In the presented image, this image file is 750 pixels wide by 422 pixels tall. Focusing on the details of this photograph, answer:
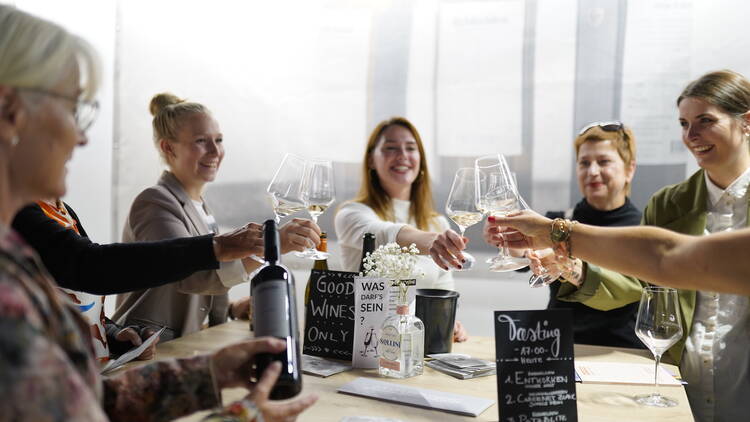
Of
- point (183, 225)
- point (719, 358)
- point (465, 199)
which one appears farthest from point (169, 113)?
point (719, 358)

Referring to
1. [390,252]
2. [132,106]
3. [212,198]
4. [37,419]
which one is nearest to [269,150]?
[212,198]

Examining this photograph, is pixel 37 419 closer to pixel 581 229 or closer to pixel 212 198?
pixel 581 229

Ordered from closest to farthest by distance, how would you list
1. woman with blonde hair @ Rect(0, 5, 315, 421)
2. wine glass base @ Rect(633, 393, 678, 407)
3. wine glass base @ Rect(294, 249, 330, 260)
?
woman with blonde hair @ Rect(0, 5, 315, 421) < wine glass base @ Rect(633, 393, 678, 407) < wine glass base @ Rect(294, 249, 330, 260)

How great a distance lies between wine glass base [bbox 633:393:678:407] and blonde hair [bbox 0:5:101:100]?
55.3 inches

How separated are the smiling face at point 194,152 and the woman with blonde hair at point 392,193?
64cm

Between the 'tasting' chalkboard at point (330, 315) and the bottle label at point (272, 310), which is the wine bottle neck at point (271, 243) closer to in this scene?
the bottle label at point (272, 310)

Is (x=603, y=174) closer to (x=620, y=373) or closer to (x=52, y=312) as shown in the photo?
(x=620, y=373)

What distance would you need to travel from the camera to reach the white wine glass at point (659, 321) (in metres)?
1.50

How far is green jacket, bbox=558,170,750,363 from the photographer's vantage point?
210 centimetres

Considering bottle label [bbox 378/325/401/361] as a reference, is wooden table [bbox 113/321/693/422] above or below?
below

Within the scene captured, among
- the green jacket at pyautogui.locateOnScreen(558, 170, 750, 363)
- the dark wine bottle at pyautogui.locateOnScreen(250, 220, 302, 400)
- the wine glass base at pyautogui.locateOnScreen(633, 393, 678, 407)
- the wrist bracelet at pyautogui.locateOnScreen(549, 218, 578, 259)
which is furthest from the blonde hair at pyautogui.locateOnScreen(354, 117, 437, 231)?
the dark wine bottle at pyautogui.locateOnScreen(250, 220, 302, 400)

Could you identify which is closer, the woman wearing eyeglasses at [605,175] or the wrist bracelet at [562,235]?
the wrist bracelet at [562,235]

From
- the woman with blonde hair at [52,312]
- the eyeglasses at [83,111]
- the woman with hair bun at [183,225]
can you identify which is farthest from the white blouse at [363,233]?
the eyeglasses at [83,111]

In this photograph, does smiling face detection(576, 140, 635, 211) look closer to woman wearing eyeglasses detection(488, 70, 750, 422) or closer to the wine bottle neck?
woman wearing eyeglasses detection(488, 70, 750, 422)
